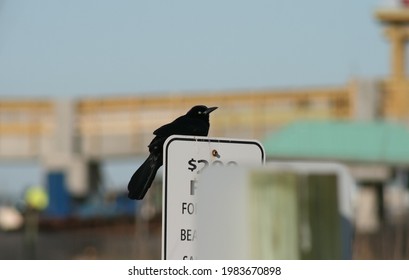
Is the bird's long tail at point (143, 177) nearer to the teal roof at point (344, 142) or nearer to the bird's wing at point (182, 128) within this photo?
the bird's wing at point (182, 128)

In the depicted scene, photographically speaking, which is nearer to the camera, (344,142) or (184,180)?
(184,180)

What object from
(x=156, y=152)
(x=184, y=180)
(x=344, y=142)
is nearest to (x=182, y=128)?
(x=156, y=152)

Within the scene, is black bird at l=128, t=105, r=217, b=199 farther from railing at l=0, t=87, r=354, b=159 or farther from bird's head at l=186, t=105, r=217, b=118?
railing at l=0, t=87, r=354, b=159

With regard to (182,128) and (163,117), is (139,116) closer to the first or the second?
(163,117)

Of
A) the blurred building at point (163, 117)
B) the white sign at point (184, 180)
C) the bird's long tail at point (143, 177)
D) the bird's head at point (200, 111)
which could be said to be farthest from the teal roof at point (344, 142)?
the white sign at point (184, 180)

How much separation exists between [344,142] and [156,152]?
28004mm

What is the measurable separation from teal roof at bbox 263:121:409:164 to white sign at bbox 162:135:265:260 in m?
26.6

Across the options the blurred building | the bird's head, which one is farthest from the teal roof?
the bird's head

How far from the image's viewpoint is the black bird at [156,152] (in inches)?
187

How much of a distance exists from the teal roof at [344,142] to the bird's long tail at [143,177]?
26.3m

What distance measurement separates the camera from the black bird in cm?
475

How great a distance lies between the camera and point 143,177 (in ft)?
15.7
